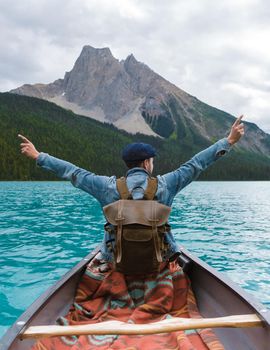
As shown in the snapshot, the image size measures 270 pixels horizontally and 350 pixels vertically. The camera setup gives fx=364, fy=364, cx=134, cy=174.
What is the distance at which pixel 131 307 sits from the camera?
4902 millimetres

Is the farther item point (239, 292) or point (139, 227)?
point (239, 292)

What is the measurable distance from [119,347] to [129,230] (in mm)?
1306

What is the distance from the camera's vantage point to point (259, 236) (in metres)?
19.2

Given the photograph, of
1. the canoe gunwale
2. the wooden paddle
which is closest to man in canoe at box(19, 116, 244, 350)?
the canoe gunwale

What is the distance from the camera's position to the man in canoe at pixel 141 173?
478cm

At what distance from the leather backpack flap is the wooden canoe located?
4.61 ft

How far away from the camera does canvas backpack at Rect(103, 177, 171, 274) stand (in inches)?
176

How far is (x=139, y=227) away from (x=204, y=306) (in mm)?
2010

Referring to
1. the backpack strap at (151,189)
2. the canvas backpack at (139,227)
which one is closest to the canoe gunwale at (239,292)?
the canvas backpack at (139,227)

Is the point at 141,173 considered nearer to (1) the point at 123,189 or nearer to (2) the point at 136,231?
(1) the point at 123,189

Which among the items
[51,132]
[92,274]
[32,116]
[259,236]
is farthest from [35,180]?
[92,274]

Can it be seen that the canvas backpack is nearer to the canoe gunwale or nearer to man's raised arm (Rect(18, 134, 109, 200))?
man's raised arm (Rect(18, 134, 109, 200))

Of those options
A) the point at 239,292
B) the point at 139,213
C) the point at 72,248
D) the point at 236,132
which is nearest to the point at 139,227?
the point at 139,213

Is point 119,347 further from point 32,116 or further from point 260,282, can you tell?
point 32,116
